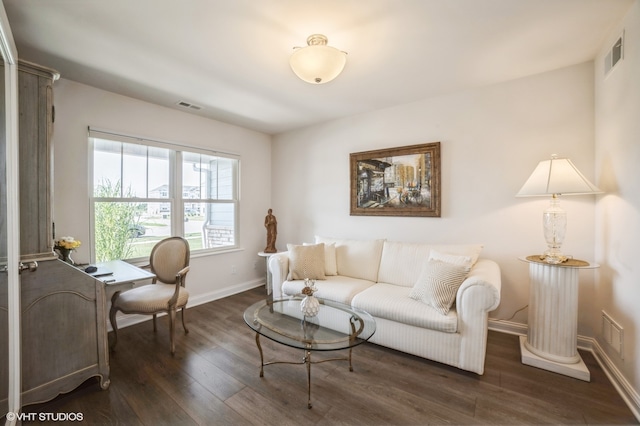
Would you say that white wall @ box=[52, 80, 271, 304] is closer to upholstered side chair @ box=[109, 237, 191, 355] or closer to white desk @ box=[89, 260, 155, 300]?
white desk @ box=[89, 260, 155, 300]

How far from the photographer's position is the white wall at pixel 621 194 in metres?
1.75

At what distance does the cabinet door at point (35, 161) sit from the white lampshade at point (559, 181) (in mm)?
3542

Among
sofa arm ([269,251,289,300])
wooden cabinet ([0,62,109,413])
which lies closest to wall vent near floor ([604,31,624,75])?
sofa arm ([269,251,289,300])

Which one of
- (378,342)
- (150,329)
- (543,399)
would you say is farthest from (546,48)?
(150,329)

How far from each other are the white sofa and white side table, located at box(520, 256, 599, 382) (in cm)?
33

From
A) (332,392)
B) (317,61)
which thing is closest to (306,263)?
(332,392)

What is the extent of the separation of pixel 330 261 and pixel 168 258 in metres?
1.81

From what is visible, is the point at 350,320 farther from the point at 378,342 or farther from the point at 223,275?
the point at 223,275

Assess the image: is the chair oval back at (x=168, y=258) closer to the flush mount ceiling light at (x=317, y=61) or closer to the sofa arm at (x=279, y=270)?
the sofa arm at (x=279, y=270)

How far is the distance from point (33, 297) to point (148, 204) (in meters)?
1.73

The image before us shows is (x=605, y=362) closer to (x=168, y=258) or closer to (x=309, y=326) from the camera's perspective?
(x=309, y=326)

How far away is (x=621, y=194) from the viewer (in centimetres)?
197

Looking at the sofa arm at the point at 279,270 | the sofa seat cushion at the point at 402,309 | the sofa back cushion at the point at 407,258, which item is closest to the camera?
the sofa seat cushion at the point at 402,309
